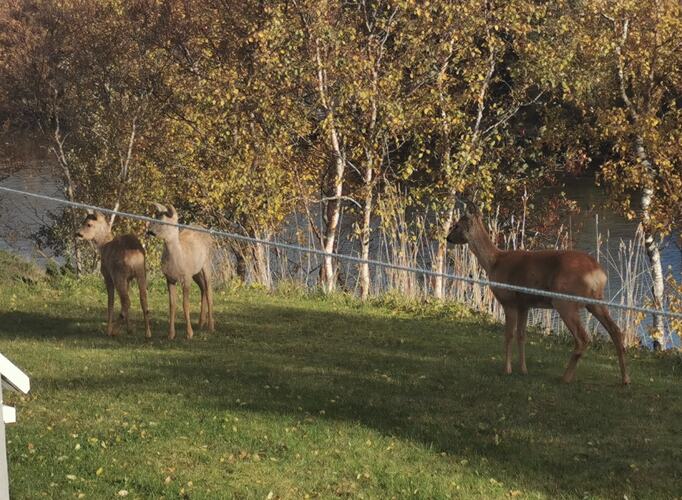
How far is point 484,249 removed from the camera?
11.0 m

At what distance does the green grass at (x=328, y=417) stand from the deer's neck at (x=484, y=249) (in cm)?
105

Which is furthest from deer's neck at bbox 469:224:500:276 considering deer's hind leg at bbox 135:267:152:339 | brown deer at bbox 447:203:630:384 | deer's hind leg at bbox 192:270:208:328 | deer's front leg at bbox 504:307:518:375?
deer's hind leg at bbox 135:267:152:339

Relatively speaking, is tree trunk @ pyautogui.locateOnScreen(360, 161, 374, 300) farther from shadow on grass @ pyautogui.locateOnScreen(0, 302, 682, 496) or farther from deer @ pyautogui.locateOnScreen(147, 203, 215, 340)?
deer @ pyautogui.locateOnScreen(147, 203, 215, 340)

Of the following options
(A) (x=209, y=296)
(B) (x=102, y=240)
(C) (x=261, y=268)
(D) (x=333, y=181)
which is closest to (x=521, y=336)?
(A) (x=209, y=296)

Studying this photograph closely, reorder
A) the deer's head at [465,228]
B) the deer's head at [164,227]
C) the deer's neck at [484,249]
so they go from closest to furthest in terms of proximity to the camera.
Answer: the deer's neck at [484,249] → the deer's head at [465,228] → the deer's head at [164,227]

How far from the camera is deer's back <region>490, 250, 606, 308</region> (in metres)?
9.86

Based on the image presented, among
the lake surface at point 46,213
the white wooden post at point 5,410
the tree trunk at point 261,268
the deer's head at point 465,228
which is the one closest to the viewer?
the white wooden post at point 5,410

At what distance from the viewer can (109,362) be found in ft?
35.0

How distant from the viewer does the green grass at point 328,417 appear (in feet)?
23.3

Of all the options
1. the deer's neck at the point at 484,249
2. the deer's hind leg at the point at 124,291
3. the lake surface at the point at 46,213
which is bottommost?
the deer's hind leg at the point at 124,291

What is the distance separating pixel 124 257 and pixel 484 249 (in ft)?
13.4

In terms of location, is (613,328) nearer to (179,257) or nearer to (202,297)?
(179,257)

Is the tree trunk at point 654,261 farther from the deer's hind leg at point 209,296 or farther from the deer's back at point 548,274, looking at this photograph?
the deer's hind leg at point 209,296

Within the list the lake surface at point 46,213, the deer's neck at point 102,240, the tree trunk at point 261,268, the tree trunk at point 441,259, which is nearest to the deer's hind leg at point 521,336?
the deer's neck at point 102,240
